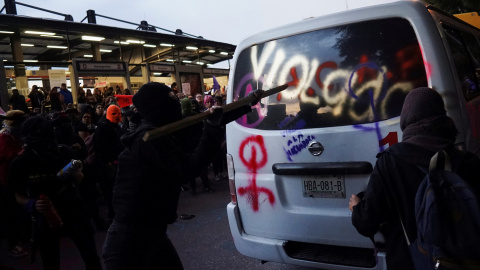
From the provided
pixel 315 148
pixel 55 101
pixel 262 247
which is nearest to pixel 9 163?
pixel 262 247

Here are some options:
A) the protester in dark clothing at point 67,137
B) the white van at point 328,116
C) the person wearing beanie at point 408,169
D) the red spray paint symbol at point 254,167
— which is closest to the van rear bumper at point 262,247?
the white van at point 328,116

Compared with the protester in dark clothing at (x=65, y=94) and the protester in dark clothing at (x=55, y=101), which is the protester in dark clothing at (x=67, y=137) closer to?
the protester in dark clothing at (x=55, y=101)

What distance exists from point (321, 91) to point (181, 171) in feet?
4.07

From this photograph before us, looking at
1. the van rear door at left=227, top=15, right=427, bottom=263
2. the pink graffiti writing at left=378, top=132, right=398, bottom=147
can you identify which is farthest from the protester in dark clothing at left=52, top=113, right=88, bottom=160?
the pink graffiti writing at left=378, top=132, right=398, bottom=147

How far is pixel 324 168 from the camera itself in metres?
2.81

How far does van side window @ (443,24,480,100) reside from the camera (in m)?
2.93

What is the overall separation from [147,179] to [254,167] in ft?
3.77

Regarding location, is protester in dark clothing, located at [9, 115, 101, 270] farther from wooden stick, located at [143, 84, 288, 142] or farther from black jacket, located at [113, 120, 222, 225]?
wooden stick, located at [143, 84, 288, 142]

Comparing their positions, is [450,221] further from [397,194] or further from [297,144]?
[297,144]

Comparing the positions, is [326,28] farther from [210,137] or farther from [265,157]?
[210,137]

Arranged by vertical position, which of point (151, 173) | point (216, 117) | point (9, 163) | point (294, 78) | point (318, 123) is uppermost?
point (294, 78)

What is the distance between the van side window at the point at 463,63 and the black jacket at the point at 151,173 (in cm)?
184

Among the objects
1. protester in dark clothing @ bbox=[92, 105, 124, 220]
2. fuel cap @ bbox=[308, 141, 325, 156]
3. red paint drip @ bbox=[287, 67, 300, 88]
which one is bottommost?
protester in dark clothing @ bbox=[92, 105, 124, 220]

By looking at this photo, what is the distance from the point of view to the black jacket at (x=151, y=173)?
2.17m
